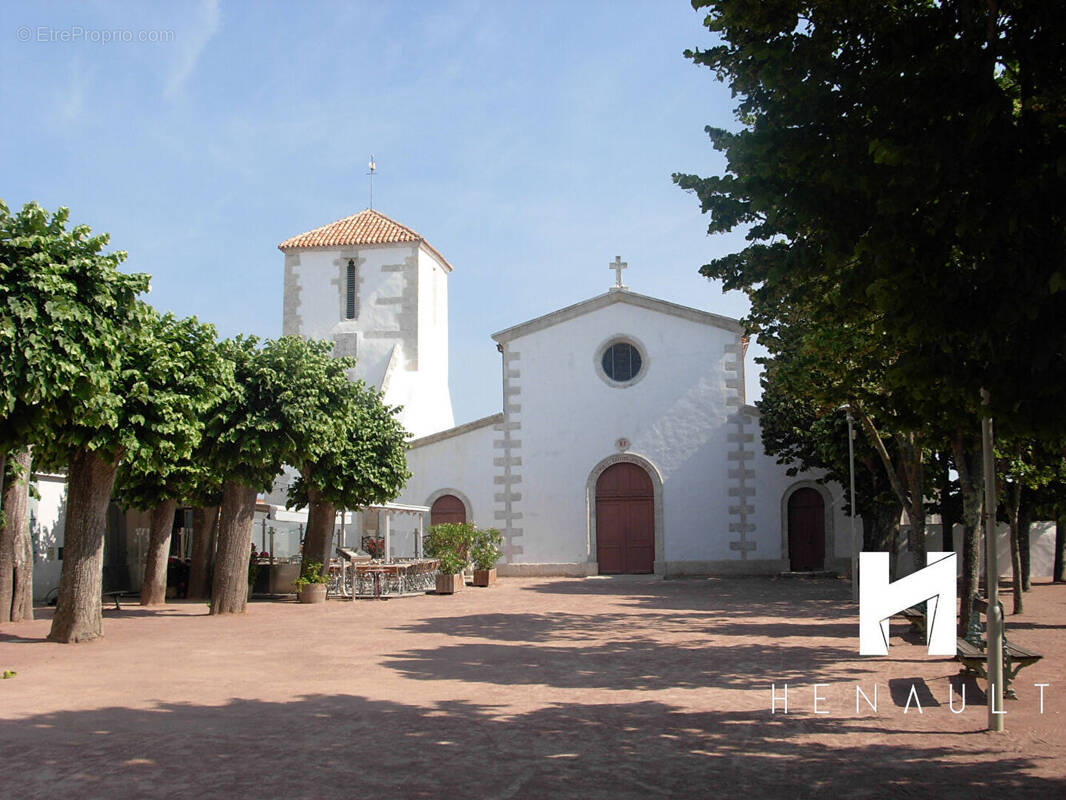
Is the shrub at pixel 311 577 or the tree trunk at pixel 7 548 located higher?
the tree trunk at pixel 7 548

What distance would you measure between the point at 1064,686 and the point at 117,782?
329 inches

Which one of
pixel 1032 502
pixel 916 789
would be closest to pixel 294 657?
pixel 916 789

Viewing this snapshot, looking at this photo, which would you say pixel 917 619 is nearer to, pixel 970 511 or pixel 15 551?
pixel 970 511

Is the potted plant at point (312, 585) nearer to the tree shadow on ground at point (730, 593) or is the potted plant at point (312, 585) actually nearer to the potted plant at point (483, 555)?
the tree shadow on ground at point (730, 593)

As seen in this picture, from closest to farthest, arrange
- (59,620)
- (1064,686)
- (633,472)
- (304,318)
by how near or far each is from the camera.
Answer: (1064,686)
(59,620)
(633,472)
(304,318)

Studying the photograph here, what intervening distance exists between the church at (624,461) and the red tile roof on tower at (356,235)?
6.60 m

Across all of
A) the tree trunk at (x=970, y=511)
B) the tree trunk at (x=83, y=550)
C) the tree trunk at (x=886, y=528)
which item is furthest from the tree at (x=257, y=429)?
the tree trunk at (x=886, y=528)

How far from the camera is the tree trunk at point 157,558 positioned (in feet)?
69.3

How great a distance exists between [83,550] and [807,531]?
22.1 m

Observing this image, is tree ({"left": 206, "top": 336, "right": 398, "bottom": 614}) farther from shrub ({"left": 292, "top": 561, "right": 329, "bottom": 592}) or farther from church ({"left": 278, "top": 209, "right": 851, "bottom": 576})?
church ({"left": 278, "top": 209, "right": 851, "bottom": 576})

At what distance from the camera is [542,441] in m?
32.3

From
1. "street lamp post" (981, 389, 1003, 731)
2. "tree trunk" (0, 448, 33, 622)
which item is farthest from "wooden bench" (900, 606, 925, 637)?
"tree trunk" (0, 448, 33, 622)

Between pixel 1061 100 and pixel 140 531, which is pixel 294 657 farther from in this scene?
pixel 140 531

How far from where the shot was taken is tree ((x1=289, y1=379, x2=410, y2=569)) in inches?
858
